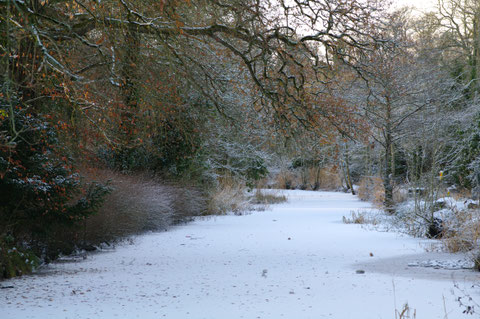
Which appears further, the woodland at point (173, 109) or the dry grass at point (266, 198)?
the dry grass at point (266, 198)

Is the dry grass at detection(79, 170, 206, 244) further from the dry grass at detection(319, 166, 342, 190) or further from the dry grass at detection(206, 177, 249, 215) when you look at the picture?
the dry grass at detection(319, 166, 342, 190)

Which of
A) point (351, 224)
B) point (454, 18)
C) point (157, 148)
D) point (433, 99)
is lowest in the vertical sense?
point (351, 224)

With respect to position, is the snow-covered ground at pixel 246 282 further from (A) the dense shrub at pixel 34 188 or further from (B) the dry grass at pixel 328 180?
(B) the dry grass at pixel 328 180

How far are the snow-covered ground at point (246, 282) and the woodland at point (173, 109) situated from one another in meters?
0.80

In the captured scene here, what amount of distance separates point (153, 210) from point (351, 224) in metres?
5.57

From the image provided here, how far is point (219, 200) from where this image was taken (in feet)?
55.7

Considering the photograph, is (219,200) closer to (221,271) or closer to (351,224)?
(351,224)

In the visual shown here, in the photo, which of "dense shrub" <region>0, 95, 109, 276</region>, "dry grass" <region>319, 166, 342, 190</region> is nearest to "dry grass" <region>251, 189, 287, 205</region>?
"dry grass" <region>319, 166, 342, 190</region>

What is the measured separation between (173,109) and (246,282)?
5041 mm

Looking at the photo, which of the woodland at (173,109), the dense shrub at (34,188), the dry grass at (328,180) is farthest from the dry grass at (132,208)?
the dry grass at (328,180)

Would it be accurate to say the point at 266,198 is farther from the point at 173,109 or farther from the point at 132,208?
the point at 132,208

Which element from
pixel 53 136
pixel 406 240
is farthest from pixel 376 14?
pixel 53 136

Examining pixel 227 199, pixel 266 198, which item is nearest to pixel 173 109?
pixel 227 199

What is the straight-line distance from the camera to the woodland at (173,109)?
6.68 metres
